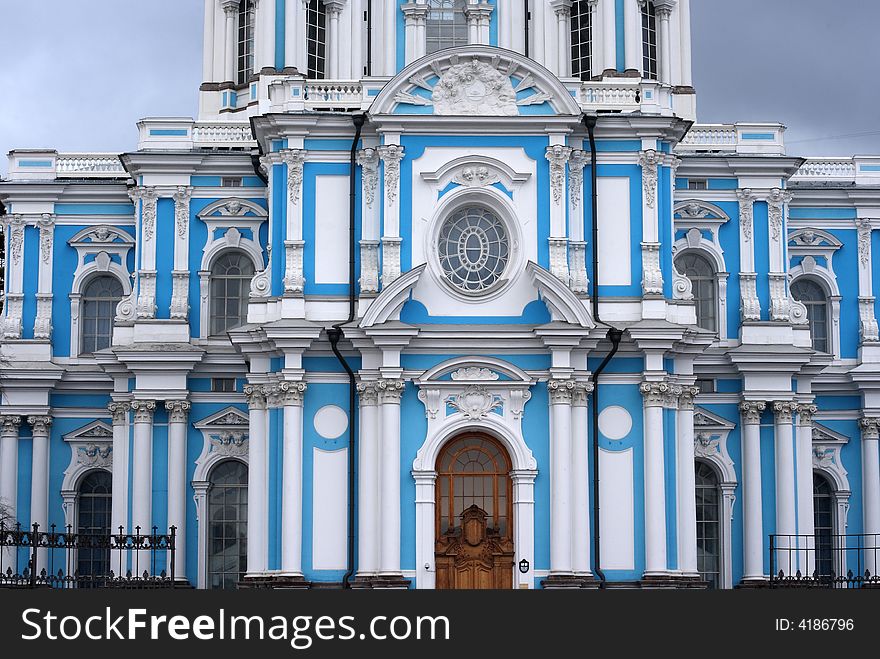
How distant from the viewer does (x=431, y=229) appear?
152 feet

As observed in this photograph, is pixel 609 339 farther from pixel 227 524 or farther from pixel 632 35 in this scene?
pixel 632 35

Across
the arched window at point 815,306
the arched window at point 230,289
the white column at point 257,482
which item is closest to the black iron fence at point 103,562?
the white column at point 257,482

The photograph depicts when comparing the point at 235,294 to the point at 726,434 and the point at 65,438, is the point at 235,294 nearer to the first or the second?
the point at 65,438

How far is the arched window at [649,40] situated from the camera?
182ft

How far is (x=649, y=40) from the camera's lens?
56.0 meters

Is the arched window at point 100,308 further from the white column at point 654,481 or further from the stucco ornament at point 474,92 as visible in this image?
the white column at point 654,481

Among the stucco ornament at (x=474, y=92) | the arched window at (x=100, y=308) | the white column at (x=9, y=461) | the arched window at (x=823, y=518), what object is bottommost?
the arched window at (x=823, y=518)

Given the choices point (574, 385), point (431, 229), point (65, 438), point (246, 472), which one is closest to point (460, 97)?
point (431, 229)

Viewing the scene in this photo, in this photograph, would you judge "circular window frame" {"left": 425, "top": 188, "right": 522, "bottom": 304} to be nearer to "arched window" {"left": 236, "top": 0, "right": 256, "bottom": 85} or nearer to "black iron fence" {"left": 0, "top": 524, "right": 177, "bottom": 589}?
"black iron fence" {"left": 0, "top": 524, "right": 177, "bottom": 589}

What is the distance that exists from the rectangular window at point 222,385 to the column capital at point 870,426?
57.6 ft

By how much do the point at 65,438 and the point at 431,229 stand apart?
13.3 meters

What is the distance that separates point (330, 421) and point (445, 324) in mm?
3645

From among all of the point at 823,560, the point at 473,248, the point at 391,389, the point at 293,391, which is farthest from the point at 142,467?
the point at 823,560

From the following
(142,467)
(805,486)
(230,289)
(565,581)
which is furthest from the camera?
(230,289)
